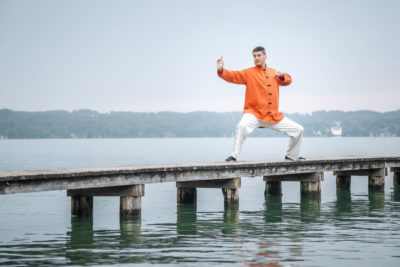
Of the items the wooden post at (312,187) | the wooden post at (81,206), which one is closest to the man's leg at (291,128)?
the wooden post at (312,187)

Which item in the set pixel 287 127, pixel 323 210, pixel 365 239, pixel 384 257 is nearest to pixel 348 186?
pixel 323 210

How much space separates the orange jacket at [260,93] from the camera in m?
15.4

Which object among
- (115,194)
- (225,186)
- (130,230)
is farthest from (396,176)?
(130,230)

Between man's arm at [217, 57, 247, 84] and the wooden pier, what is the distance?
69.8 inches

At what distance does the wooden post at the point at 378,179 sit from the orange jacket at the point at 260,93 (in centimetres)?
720

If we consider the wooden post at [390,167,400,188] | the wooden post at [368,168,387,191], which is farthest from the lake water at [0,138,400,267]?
the wooden post at [390,167,400,188]

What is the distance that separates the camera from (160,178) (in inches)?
563

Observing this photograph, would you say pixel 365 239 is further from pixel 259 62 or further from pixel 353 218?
pixel 259 62

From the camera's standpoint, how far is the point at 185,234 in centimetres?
1274

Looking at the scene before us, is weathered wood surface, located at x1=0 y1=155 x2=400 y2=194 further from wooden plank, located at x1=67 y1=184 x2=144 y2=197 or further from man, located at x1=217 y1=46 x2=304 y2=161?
man, located at x1=217 y1=46 x2=304 y2=161

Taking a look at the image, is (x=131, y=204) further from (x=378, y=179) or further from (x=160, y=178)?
(x=378, y=179)

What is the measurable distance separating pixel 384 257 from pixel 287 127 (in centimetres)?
612

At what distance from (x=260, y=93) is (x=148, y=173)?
10.3 ft

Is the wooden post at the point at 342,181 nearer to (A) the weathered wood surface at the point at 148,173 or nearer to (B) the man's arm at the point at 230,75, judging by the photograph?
(A) the weathered wood surface at the point at 148,173
